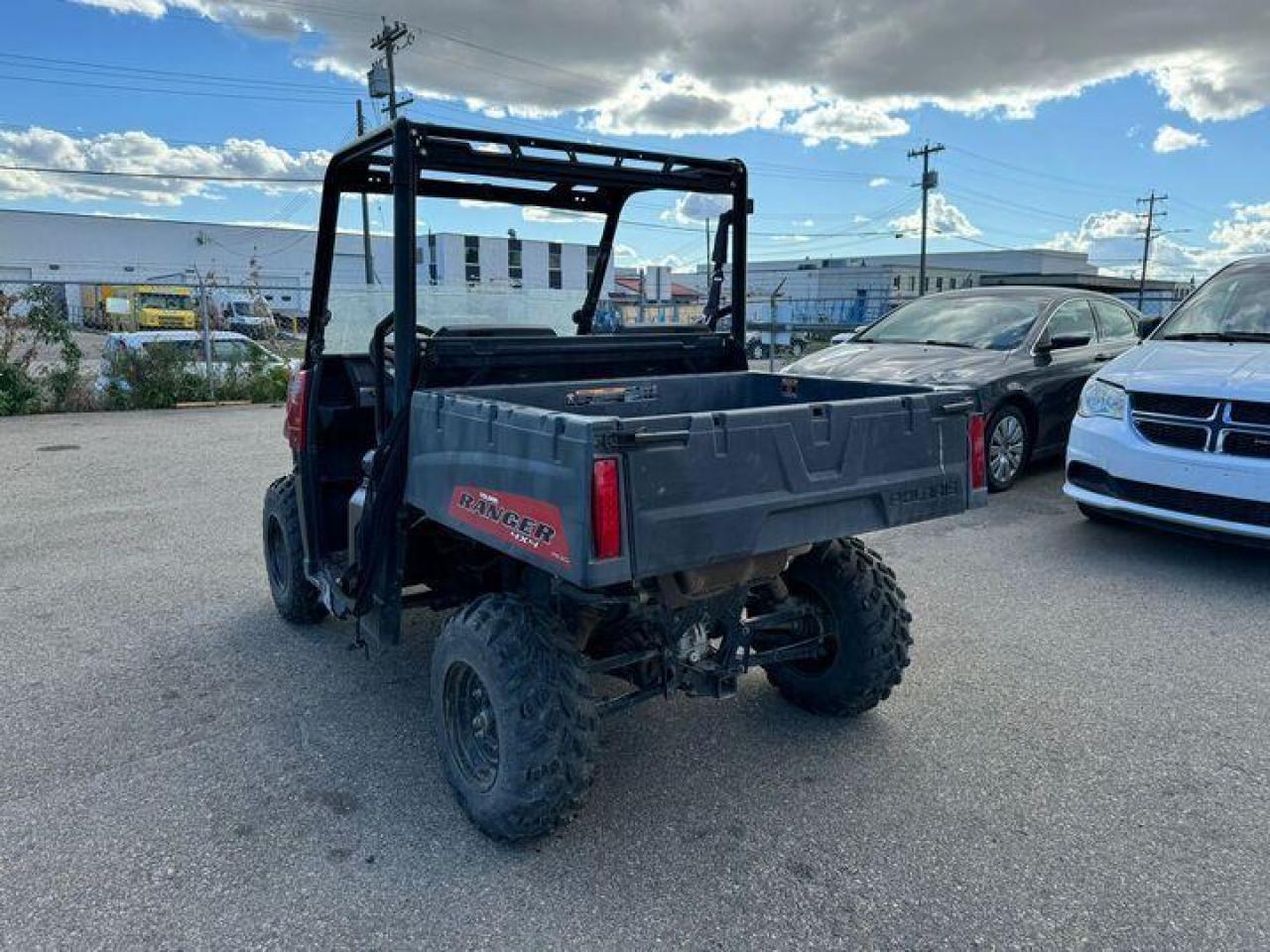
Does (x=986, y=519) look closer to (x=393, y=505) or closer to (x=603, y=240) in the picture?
(x=603, y=240)

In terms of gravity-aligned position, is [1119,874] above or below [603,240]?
below

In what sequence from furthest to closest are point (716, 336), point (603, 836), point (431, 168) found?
point (716, 336) < point (431, 168) < point (603, 836)

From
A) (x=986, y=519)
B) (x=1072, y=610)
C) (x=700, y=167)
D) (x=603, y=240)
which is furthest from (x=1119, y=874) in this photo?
(x=986, y=519)

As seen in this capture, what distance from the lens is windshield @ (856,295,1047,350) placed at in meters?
7.82

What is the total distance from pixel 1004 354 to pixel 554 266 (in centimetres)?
436

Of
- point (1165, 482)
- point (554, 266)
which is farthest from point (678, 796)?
point (1165, 482)

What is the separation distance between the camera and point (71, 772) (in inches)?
123

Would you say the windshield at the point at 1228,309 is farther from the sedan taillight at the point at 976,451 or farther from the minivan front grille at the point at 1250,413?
the sedan taillight at the point at 976,451

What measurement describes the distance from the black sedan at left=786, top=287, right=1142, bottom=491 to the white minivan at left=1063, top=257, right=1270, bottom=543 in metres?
1.19

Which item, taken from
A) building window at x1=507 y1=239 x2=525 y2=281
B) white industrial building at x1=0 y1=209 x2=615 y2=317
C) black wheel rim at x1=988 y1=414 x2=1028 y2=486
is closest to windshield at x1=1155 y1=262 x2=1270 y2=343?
black wheel rim at x1=988 y1=414 x2=1028 y2=486

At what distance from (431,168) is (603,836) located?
2.30 m

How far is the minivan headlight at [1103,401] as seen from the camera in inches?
221

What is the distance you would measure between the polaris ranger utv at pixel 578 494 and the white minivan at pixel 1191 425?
9.37ft

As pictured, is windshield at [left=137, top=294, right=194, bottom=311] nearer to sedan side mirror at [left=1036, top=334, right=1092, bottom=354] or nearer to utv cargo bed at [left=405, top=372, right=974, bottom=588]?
sedan side mirror at [left=1036, top=334, right=1092, bottom=354]
